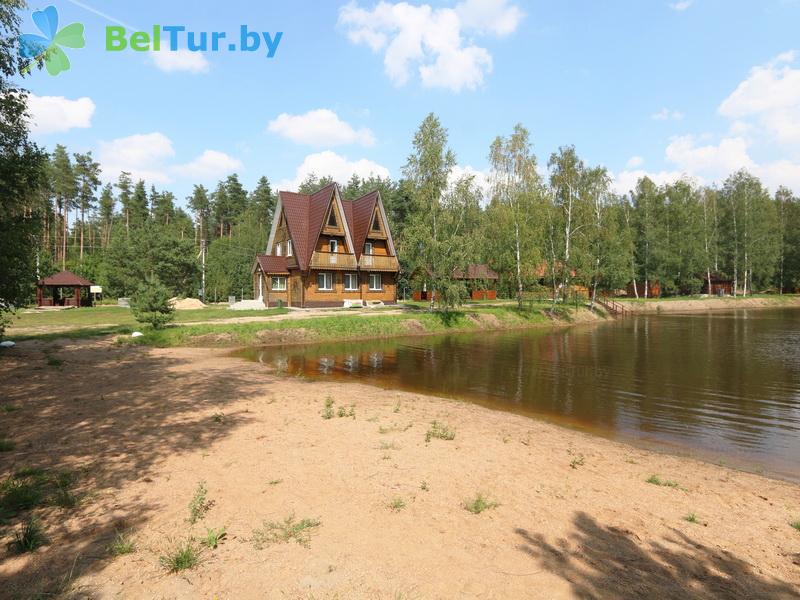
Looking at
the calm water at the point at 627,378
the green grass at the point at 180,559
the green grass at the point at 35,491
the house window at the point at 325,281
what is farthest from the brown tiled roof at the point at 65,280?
the green grass at the point at 180,559

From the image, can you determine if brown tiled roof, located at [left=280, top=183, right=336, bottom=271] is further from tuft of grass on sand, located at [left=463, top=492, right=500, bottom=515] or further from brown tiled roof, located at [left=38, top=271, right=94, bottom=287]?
tuft of grass on sand, located at [left=463, top=492, right=500, bottom=515]

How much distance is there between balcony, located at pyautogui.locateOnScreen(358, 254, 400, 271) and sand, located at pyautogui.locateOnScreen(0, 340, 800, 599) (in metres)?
29.6

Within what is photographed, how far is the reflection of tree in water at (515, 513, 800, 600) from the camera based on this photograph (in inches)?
163

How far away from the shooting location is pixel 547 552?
475 cm

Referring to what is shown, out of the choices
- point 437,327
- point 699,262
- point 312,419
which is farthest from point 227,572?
point 699,262

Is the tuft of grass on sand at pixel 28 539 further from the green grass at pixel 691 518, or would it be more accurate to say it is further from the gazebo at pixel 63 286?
the gazebo at pixel 63 286

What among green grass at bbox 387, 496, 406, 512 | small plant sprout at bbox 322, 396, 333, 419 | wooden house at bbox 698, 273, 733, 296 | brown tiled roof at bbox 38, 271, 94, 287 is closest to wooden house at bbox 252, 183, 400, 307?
brown tiled roof at bbox 38, 271, 94, 287

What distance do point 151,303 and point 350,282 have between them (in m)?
19.7

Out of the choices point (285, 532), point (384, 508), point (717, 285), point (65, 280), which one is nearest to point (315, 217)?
point (65, 280)

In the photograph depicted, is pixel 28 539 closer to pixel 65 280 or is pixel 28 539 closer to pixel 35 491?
pixel 35 491

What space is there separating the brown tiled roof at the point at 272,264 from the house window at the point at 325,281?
3474 mm

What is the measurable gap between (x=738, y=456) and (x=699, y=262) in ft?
217

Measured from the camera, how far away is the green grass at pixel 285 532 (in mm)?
4777

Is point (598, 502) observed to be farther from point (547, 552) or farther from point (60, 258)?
point (60, 258)
